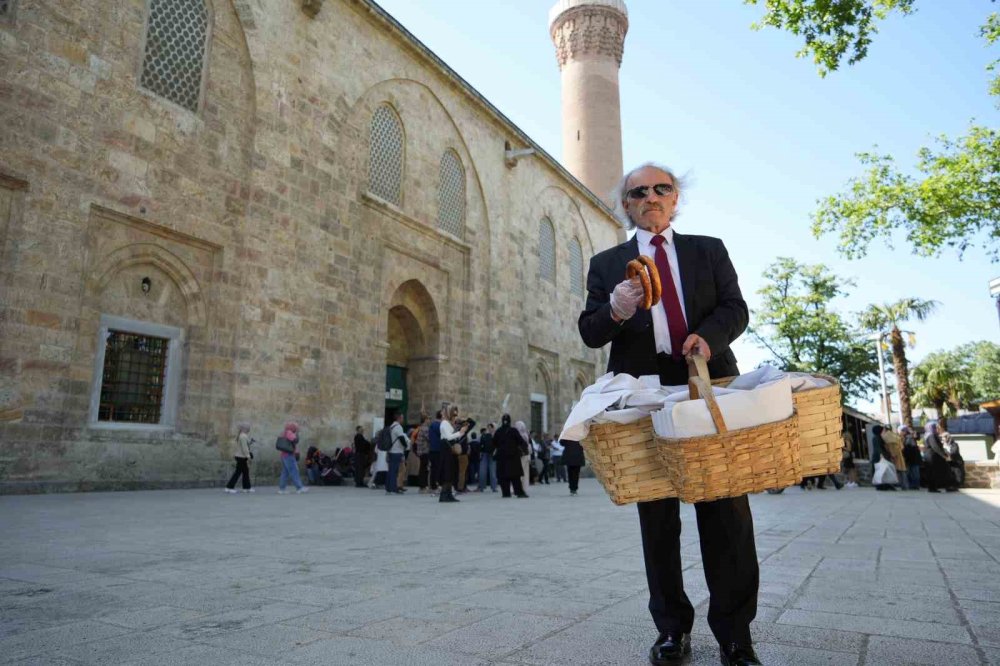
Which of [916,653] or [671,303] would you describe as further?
[671,303]

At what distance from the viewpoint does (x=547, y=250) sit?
87.4 ft

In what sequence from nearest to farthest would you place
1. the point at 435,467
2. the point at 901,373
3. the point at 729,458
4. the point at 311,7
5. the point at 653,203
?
the point at 729,458
the point at 653,203
the point at 435,467
the point at 311,7
the point at 901,373

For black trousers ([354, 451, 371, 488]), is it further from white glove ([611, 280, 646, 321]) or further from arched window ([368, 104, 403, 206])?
white glove ([611, 280, 646, 321])

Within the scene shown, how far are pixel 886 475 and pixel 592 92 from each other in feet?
78.1

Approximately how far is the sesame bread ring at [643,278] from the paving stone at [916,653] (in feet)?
4.64

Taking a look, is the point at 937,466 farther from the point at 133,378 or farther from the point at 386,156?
the point at 133,378

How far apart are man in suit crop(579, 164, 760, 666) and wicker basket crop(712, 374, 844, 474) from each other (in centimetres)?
29

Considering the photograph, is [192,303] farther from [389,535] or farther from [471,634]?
[471,634]

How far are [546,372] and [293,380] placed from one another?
1319 cm

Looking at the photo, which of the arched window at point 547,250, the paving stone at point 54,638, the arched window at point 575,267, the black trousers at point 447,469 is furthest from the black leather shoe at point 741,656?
the arched window at point 575,267

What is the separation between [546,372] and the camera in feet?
82.9

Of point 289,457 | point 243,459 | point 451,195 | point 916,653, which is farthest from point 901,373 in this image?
point 916,653

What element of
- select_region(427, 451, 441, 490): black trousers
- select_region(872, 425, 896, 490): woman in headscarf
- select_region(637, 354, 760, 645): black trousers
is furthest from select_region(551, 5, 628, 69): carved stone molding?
select_region(637, 354, 760, 645): black trousers

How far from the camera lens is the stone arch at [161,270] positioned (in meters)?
11.0
